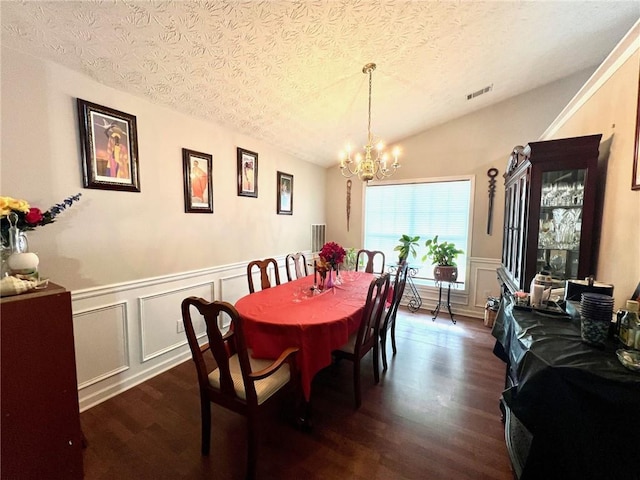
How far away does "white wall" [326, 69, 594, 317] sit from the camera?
136 inches

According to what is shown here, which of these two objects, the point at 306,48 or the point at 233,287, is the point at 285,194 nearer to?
the point at 233,287

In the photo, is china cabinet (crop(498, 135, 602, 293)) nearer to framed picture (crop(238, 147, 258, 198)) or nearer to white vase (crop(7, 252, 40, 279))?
framed picture (crop(238, 147, 258, 198))

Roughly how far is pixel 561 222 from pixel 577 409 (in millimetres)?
1602

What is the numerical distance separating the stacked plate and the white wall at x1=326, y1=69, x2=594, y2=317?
2.96 m

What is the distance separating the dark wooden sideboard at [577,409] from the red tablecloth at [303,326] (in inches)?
40.4

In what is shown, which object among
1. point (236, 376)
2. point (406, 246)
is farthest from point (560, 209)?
point (236, 376)

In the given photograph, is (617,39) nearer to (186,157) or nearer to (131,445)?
(186,157)

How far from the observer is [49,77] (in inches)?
68.5

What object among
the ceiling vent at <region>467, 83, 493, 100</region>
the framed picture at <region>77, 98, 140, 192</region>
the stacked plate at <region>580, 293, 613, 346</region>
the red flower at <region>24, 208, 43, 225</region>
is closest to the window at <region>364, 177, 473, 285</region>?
the ceiling vent at <region>467, 83, 493, 100</region>

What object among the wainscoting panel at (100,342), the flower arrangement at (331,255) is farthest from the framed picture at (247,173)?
the wainscoting panel at (100,342)

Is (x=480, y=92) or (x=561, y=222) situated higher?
(x=480, y=92)

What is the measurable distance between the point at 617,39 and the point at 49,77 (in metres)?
4.92

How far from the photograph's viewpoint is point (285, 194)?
4043mm

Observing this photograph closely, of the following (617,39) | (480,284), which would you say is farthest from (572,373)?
(617,39)
